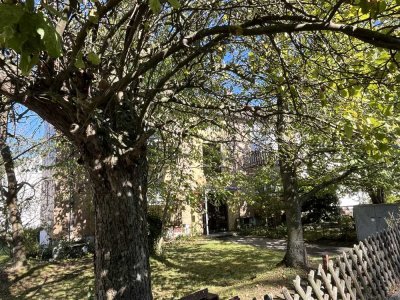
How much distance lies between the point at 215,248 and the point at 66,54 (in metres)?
12.6

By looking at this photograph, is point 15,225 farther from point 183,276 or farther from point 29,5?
point 29,5

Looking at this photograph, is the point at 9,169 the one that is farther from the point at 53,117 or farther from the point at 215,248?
the point at 53,117

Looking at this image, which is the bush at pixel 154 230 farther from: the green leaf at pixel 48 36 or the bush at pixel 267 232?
the green leaf at pixel 48 36

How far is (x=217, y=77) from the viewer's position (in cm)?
795

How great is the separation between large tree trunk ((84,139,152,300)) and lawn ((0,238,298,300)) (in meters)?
3.67

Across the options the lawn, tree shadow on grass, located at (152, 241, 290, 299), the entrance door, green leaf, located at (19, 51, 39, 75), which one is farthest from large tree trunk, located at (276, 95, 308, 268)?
the entrance door

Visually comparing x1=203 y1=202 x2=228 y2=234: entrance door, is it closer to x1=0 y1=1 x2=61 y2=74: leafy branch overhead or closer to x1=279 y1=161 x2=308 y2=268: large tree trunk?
x1=279 y1=161 x2=308 y2=268: large tree trunk

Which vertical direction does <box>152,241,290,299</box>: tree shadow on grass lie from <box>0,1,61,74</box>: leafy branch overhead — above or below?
below

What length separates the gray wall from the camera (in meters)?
12.6

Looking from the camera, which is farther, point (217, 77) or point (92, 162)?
point (217, 77)

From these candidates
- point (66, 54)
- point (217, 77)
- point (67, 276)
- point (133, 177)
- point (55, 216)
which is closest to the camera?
point (66, 54)

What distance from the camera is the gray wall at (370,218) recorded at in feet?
41.4

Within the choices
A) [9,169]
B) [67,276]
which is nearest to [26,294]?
[67,276]

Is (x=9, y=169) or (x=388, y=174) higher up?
(x=9, y=169)
